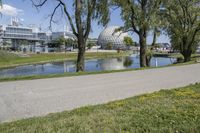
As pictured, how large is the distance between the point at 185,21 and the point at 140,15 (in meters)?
10.9

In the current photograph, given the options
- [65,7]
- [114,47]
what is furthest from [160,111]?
[114,47]

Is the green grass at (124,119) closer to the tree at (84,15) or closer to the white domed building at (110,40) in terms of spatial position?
the tree at (84,15)

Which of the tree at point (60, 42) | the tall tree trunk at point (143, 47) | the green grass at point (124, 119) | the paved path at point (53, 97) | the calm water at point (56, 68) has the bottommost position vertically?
the calm water at point (56, 68)

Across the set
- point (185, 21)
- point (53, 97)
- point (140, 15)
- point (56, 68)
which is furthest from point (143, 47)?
point (53, 97)

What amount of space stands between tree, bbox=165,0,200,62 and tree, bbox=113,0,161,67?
659cm

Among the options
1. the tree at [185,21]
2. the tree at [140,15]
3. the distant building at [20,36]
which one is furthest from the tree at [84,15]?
the distant building at [20,36]

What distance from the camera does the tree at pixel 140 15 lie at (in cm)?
2203

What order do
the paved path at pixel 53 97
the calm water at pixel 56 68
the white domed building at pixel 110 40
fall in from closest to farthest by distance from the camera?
the paved path at pixel 53 97, the calm water at pixel 56 68, the white domed building at pixel 110 40

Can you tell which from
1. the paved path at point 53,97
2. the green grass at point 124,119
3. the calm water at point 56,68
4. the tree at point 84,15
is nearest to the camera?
the green grass at point 124,119

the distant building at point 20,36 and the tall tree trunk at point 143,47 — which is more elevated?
the distant building at point 20,36

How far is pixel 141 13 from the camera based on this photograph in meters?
22.4

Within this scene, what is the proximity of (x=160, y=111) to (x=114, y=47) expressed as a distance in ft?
436

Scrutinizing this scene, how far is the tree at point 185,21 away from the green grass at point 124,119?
78.6 ft

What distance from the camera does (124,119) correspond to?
557 cm
